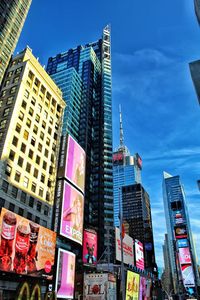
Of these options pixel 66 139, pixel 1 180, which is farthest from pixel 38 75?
pixel 1 180

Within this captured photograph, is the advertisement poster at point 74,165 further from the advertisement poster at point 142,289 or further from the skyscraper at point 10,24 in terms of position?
the skyscraper at point 10,24

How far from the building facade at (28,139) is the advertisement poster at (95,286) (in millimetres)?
13017

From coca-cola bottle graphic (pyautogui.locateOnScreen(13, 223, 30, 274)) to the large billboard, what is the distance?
17720 millimetres

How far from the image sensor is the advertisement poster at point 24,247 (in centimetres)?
3384

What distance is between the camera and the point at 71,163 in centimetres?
5772

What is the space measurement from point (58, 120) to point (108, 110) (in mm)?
79891

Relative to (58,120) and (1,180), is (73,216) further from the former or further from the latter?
(58,120)

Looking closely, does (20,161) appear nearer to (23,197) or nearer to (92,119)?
(23,197)

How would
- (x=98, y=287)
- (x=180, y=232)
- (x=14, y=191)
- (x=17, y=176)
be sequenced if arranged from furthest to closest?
1. (x=180, y=232)
2. (x=17, y=176)
3. (x=14, y=191)
4. (x=98, y=287)

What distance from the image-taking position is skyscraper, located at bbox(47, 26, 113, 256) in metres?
112

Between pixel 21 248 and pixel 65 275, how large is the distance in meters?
13.6

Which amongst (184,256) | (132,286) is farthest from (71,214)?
(184,256)

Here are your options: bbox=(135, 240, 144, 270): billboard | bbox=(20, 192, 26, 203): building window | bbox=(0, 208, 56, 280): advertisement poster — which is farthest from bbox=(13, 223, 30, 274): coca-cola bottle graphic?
bbox=(135, 240, 144, 270): billboard

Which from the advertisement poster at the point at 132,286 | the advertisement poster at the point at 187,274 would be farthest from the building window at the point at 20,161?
the advertisement poster at the point at 187,274
